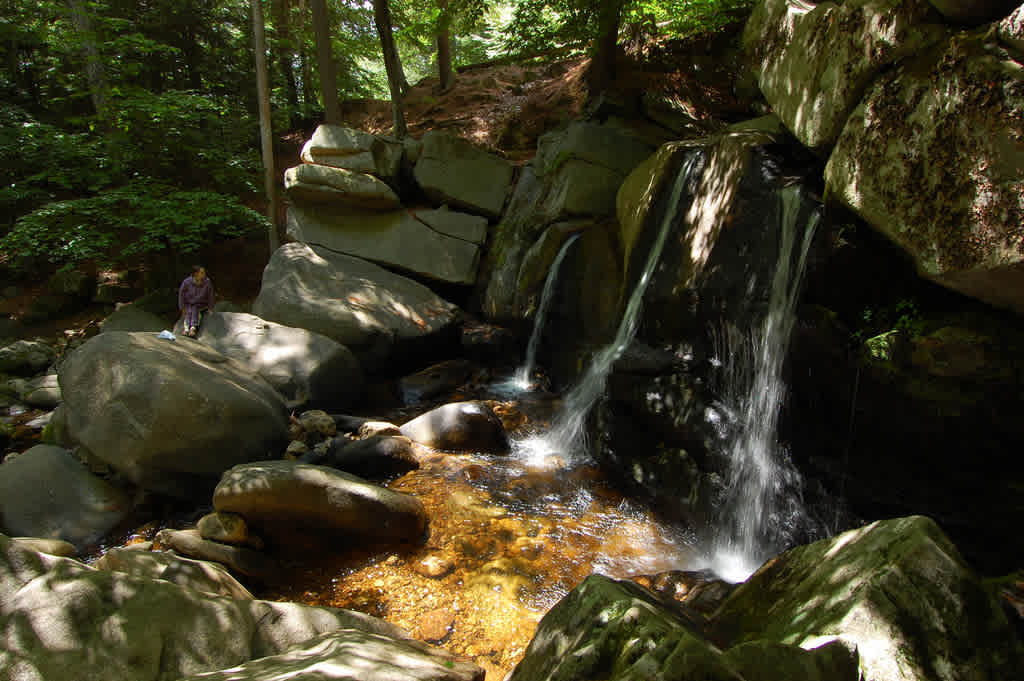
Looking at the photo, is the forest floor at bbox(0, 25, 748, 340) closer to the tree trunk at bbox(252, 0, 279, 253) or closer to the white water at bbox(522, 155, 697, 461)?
the tree trunk at bbox(252, 0, 279, 253)

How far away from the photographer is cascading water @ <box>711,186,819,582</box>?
15.8 feet

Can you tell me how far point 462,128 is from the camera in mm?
16625

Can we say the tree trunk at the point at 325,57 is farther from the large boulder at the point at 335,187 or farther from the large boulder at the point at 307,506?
the large boulder at the point at 307,506

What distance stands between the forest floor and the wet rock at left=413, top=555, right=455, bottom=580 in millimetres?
9560

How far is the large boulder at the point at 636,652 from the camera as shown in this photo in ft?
5.87

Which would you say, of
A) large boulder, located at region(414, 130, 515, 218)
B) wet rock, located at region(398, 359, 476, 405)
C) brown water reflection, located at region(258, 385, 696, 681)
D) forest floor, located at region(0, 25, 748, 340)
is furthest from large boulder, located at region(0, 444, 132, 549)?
large boulder, located at region(414, 130, 515, 218)

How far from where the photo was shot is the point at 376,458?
20.5ft

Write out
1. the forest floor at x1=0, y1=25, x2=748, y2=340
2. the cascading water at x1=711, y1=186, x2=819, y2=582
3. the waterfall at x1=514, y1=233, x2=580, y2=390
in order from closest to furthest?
1. the cascading water at x1=711, y1=186, x2=819, y2=582
2. the waterfall at x1=514, y1=233, x2=580, y2=390
3. the forest floor at x1=0, y1=25, x2=748, y2=340

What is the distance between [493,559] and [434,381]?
16.0 feet

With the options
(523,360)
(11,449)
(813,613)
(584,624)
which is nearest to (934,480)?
(813,613)

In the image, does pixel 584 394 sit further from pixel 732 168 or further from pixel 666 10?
pixel 666 10

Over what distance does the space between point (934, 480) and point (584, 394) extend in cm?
415

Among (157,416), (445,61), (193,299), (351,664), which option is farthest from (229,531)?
(445,61)

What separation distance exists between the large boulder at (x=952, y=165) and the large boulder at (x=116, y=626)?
4.64 m
